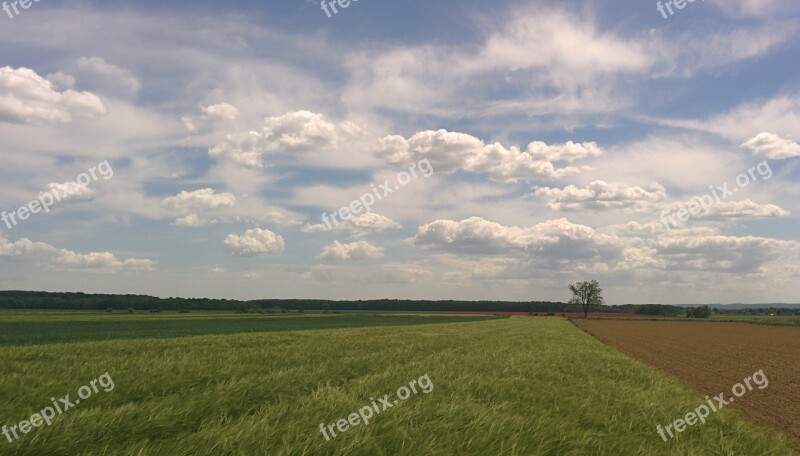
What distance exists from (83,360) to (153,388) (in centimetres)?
523

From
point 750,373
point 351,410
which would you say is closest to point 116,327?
point 351,410

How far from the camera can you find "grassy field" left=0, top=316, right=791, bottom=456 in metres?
6.16

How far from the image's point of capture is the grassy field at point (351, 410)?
6.16 m

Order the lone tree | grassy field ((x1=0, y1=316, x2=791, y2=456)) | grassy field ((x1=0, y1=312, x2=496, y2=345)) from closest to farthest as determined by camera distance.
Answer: grassy field ((x1=0, y1=316, x2=791, y2=456))
grassy field ((x1=0, y1=312, x2=496, y2=345))
the lone tree

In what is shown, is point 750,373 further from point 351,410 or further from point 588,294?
point 588,294

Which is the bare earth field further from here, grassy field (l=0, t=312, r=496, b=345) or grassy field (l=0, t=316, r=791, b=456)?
grassy field (l=0, t=312, r=496, b=345)

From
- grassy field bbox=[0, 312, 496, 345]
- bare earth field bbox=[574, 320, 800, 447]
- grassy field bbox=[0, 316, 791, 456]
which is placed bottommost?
grassy field bbox=[0, 312, 496, 345]

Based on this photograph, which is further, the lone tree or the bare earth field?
the lone tree

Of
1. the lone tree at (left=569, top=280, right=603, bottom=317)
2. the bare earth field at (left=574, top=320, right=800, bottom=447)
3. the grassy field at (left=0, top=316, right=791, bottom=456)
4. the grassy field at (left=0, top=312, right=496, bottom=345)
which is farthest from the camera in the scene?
the lone tree at (left=569, top=280, right=603, bottom=317)

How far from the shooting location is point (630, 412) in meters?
9.90

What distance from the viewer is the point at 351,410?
7.91 m

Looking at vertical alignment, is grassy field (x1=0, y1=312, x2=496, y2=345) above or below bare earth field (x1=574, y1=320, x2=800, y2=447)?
below

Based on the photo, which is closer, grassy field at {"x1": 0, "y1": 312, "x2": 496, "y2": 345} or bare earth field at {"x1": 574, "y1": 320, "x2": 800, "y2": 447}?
bare earth field at {"x1": 574, "y1": 320, "x2": 800, "y2": 447}

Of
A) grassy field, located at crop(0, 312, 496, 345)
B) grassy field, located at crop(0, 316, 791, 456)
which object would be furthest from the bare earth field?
grassy field, located at crop(0, 312, 496, 345)
